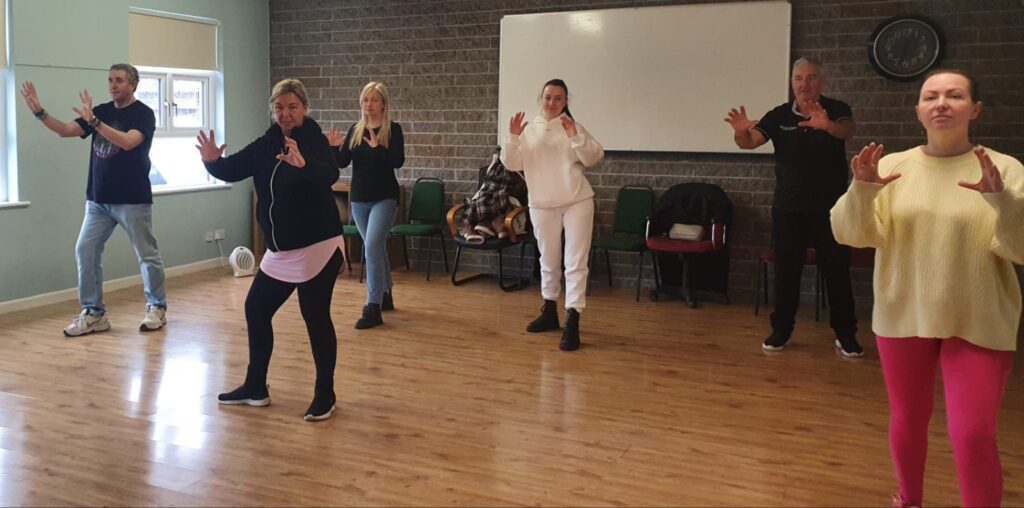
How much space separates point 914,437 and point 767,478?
0.72 metres

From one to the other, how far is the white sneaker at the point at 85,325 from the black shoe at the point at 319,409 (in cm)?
226

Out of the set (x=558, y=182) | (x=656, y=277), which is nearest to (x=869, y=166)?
(x=558, y=182)

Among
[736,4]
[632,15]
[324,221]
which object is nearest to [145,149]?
[324,221]

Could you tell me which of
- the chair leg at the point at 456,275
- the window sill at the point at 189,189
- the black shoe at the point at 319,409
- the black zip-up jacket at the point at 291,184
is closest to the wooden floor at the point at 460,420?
the black shoe at the point at 319,409

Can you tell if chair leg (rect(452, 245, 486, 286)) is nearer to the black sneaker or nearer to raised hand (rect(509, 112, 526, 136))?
raised hand (rect(509, 112, 526, 136))

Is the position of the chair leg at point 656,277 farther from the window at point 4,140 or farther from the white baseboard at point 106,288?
the window at point 4,140

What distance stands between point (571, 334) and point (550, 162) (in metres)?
1.00

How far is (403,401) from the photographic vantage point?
431cm

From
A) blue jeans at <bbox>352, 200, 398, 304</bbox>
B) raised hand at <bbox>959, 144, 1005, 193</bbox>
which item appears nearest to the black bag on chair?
blue jeans at <bbox>352, 200, 398, 304</bbox>

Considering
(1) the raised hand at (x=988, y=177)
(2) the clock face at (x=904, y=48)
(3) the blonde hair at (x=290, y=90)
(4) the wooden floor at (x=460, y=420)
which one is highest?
(2) the clock face at (x=904, y=48)

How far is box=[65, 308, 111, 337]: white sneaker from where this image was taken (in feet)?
18.1

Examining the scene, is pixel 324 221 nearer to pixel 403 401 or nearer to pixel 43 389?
pixel 403 401

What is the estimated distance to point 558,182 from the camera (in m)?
5.32

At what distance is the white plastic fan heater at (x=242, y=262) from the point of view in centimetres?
780
